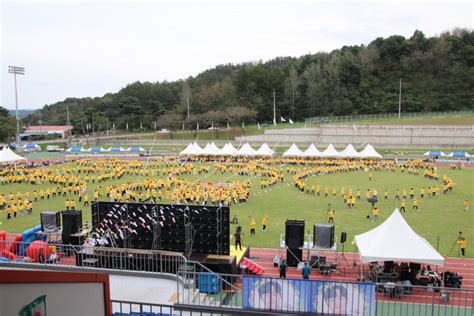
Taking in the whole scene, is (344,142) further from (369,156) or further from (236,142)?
(369,156)

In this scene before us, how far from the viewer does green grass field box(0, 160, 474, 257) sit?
1773 cm

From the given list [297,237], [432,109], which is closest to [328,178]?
[297,237]

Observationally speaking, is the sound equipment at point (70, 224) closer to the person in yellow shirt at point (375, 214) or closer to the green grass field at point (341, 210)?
the green grass field at point (341, 210)

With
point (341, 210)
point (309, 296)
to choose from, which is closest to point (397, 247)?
point (309, 296)

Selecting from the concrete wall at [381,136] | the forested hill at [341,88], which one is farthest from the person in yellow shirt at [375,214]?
the forested hill at [341,88]

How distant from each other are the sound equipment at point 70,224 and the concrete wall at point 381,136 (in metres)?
52.2

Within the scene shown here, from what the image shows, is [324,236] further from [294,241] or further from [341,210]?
[341,210]

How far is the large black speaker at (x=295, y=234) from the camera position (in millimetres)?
13492

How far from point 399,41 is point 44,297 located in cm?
9669

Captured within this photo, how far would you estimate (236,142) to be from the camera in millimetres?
67000

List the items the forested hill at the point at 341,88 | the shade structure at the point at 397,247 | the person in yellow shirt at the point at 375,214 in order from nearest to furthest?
the shade structure at the point at 397,247 < the person in yellow shirt at the point at 375,214 < the forested hill at the point at 341,88

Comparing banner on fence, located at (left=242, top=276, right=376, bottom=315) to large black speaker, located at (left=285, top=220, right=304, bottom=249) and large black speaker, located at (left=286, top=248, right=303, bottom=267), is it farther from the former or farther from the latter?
large black speaker, located at (left=286, top=248, right=303, bottom=267)

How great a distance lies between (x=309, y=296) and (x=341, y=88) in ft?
270

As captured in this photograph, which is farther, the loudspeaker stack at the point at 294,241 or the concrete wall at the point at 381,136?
the concrete wall at the point at 381,136
